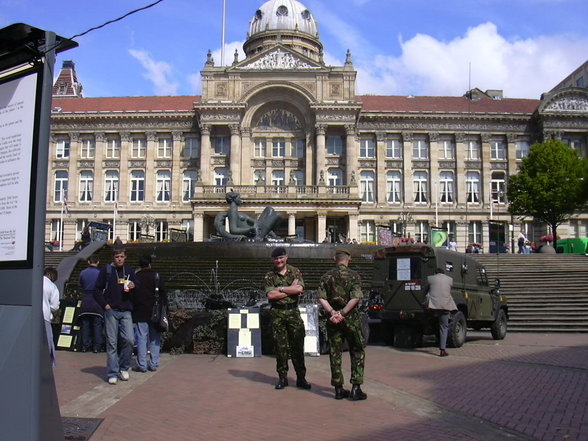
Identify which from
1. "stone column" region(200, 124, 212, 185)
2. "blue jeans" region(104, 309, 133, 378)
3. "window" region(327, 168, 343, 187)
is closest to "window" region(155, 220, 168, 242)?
"stone column" region(200, 124, 212, 185)

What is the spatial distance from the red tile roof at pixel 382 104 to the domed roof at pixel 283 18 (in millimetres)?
15026

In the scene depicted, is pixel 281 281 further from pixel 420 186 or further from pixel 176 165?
pixel 420 186

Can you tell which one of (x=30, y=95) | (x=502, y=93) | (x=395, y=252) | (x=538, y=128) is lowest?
(x=395, y=252)

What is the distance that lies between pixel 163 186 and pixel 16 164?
5793 centimetres

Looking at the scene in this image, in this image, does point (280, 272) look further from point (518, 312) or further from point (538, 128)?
point (538, 128)

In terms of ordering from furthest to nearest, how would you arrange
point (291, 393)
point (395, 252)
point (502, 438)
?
point (395, 252) < point (291, 393) < point (502, 438)

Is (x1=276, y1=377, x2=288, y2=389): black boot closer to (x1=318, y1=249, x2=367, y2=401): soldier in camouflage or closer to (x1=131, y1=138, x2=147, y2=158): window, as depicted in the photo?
(x1=318, y1=249, x2=367, y2=401): soldier in camouflage

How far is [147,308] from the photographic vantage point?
9.96 metres

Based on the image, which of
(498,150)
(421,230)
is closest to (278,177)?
(421,230)

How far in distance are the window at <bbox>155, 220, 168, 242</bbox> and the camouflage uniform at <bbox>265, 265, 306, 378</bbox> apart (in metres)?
52.8

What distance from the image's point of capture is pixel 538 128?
204ft

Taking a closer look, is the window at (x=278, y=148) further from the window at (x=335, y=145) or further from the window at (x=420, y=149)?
the window at (x=420, y=149)

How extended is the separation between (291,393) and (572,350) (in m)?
8.54

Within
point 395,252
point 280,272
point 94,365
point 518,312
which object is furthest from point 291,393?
point 518,312
